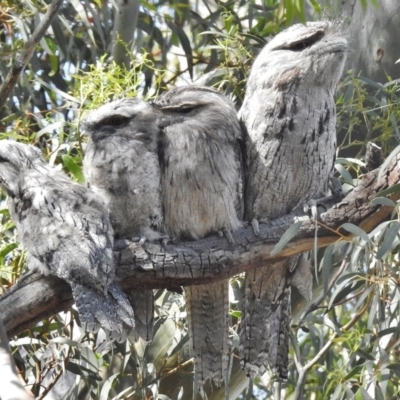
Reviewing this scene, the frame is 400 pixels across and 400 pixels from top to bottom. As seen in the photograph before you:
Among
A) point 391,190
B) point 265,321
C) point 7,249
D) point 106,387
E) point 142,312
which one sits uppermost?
point 391,190

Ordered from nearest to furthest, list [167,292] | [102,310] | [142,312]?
[102,310] < [142,312] < [167,292]

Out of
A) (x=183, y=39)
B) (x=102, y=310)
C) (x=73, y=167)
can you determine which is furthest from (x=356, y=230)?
(x=183, y=39)

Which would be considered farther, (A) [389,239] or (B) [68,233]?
(B) [68,233]

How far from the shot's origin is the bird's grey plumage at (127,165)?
3.24m

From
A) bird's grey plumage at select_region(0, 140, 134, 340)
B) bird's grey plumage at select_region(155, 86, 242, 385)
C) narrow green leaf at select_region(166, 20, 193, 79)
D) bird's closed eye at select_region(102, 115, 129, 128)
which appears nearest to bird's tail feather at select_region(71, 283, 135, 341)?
bird's grey plumage at select_region(0, 140, 134, 340)

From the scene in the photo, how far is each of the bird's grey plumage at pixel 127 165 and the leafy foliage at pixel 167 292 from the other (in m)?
0.22

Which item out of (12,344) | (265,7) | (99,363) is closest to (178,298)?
(99,363)

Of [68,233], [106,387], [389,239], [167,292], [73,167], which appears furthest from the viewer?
[167,292]

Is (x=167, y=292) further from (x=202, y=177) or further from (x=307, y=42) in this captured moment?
(x=307, y=42)

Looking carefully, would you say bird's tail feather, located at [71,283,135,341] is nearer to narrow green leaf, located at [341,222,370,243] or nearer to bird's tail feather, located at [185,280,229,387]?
bird's tail feather, located at [185,280,229,387]

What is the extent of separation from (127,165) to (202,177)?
0.88ft

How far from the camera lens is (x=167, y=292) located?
154 inches

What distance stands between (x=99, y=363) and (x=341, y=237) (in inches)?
54.6

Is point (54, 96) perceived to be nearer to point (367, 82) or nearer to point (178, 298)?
point (178, 298)
